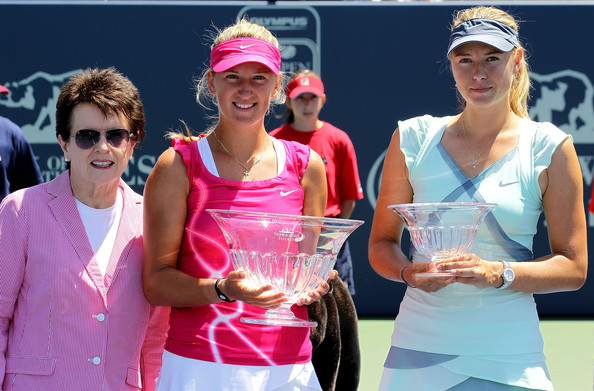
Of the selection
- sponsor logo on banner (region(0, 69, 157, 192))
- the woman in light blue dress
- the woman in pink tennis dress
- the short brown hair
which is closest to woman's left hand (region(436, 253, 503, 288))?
the woman in light blue dress

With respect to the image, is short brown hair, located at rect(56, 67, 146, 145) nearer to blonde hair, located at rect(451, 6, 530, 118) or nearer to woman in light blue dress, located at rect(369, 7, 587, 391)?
woman in light blue dress, located at rect(369, 7, 587, 391)


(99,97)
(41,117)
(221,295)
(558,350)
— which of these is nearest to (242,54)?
(99,97)

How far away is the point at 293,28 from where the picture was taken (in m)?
7.06

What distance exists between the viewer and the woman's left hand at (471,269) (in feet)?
6.66

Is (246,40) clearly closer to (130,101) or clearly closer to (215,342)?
(130,101)

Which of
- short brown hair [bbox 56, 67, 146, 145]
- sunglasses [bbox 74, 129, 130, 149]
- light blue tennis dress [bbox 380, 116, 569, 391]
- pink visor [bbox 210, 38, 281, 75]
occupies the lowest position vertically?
light blue tennis dress [bbox 380, 116, 569, 391]

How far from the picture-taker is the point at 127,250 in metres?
2.38

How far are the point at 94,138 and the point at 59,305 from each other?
0.48 meters

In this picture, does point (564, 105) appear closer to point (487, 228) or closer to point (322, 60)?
point (322, 60)

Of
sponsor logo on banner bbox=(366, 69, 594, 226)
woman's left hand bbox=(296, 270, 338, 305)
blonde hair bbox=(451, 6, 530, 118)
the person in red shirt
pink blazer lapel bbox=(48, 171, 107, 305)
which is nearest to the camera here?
woman's left hand bbox=(296, 270, 338, 305)

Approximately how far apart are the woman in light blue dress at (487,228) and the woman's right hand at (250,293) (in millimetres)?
385

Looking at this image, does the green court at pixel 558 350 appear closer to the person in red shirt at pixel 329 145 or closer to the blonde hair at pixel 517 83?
the person in red shirt at pixel 329 145

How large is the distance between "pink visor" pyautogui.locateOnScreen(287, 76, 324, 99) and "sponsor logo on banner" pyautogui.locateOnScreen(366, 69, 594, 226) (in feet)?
3.67

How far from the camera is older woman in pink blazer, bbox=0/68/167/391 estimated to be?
223 centimetres
